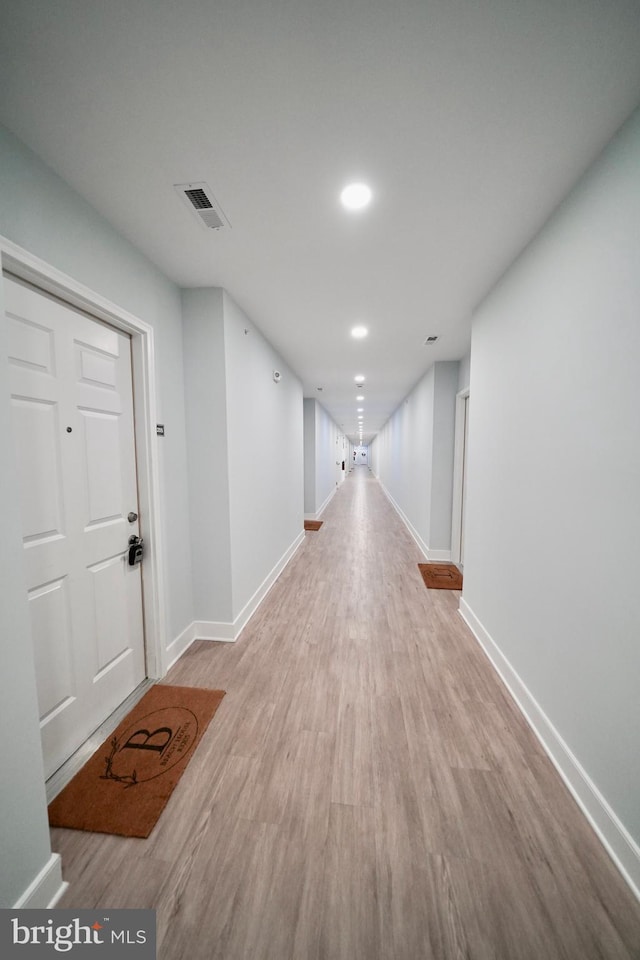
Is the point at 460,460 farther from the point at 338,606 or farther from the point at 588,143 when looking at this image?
the point at 588,143

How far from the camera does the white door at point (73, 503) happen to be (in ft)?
4.63

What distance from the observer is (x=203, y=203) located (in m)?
1.58

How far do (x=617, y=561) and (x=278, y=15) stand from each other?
211 centimetres

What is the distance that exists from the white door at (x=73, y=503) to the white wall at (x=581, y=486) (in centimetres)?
240

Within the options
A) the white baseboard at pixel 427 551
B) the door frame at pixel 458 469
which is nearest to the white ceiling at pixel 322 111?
the door frame at pixel 458 469

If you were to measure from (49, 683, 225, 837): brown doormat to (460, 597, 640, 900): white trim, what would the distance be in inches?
70.4

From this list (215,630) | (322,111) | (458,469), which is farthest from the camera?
(458,469)

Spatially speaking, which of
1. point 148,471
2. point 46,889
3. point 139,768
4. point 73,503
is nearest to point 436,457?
point 148,471

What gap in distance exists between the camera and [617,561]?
1.23 metres

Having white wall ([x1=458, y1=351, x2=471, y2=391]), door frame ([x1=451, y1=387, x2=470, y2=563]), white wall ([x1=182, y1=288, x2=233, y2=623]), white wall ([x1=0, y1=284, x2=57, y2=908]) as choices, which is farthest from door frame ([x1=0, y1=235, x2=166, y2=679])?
door frame ([x1=451, y1=387, x2=470, y2=563])

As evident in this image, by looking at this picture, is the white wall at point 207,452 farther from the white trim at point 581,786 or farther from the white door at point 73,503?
the white trim at point 581,786

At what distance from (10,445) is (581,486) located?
7.17ft

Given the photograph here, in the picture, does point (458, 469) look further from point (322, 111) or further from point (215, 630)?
point (322, 111)

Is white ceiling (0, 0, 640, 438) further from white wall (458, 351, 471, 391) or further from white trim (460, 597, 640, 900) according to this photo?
white trim (460, 597, 640, 900)
